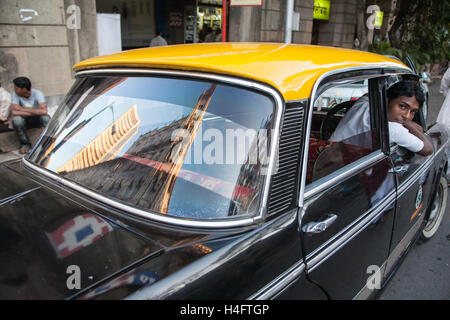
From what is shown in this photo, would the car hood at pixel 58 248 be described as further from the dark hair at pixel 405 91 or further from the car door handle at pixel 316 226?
the dark hair at pixel 405 91

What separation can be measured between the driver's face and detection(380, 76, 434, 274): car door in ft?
0.55

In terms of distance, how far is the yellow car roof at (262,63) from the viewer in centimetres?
159

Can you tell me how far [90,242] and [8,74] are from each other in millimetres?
6512

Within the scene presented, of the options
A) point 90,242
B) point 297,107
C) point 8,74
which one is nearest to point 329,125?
point 297,107

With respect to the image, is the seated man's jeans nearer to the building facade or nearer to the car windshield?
the building facade

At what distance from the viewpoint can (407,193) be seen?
2.52 meters

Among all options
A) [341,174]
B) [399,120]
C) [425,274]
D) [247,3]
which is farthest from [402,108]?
Answer: [247,3]

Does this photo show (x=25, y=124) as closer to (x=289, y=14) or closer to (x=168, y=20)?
(x=289, y=14)

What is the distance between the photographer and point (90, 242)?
1.34 metres

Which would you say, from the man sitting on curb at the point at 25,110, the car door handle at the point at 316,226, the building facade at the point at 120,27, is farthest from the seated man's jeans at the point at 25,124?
the car door handle at the point at 316,226

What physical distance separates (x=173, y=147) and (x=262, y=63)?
586mm

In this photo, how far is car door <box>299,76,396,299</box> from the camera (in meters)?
1.66

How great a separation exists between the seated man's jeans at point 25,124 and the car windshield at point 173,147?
14.3ft
